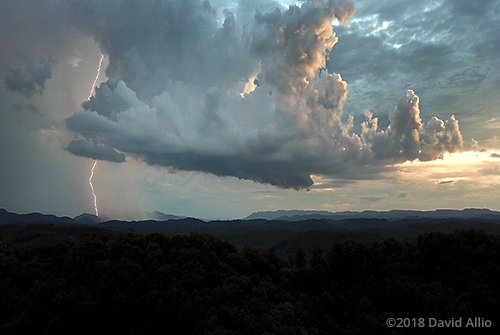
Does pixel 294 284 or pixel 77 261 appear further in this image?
pixel 294 284

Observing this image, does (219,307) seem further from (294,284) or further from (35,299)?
(35,299)

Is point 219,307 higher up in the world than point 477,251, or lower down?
lower down

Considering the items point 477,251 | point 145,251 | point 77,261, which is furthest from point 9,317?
point 477,251

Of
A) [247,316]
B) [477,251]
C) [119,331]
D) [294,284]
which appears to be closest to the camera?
[247,316]

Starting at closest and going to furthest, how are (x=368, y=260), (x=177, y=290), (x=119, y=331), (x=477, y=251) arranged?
(x=119, y=331), (x=177, y=290), (x=477, y=251), (x=368, y=260)

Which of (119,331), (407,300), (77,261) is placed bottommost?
(119,331)

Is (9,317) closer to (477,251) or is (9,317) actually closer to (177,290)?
(177,290)

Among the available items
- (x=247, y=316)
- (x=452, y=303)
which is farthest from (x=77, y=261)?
(x=452, y=303)
